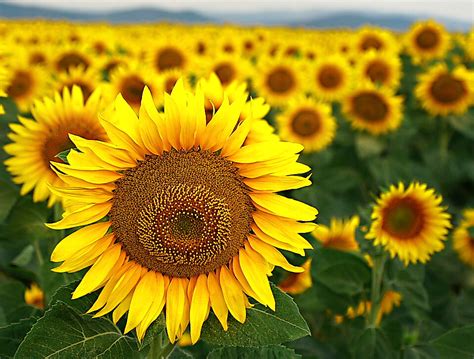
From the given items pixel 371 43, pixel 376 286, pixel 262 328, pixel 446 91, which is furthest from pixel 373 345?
pixel 371 43

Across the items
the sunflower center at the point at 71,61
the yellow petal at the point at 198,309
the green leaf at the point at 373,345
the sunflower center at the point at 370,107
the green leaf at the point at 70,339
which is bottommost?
the green leaf at the point at 373,345

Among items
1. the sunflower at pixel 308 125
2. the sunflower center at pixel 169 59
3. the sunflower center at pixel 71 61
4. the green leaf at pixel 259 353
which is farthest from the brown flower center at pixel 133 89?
the green leaf at pixel 259 353

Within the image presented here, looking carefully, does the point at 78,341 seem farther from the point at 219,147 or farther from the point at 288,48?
the point at 288,48

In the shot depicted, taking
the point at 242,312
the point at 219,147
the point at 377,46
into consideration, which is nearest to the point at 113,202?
the point at 219,147

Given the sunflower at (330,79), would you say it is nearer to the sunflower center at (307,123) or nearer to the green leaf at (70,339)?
the sunflower center at (307,123)

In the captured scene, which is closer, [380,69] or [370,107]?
[370,107]

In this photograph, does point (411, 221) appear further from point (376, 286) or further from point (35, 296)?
point (35, 296)

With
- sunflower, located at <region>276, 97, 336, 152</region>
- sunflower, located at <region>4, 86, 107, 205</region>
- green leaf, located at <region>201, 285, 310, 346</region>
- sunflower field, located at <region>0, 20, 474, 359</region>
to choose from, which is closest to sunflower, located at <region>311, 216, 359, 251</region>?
sunflower field, located at <region>0, 20, 474, 359</region>

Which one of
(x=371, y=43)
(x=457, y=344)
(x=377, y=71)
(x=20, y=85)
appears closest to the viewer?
(x=457, y=344)
